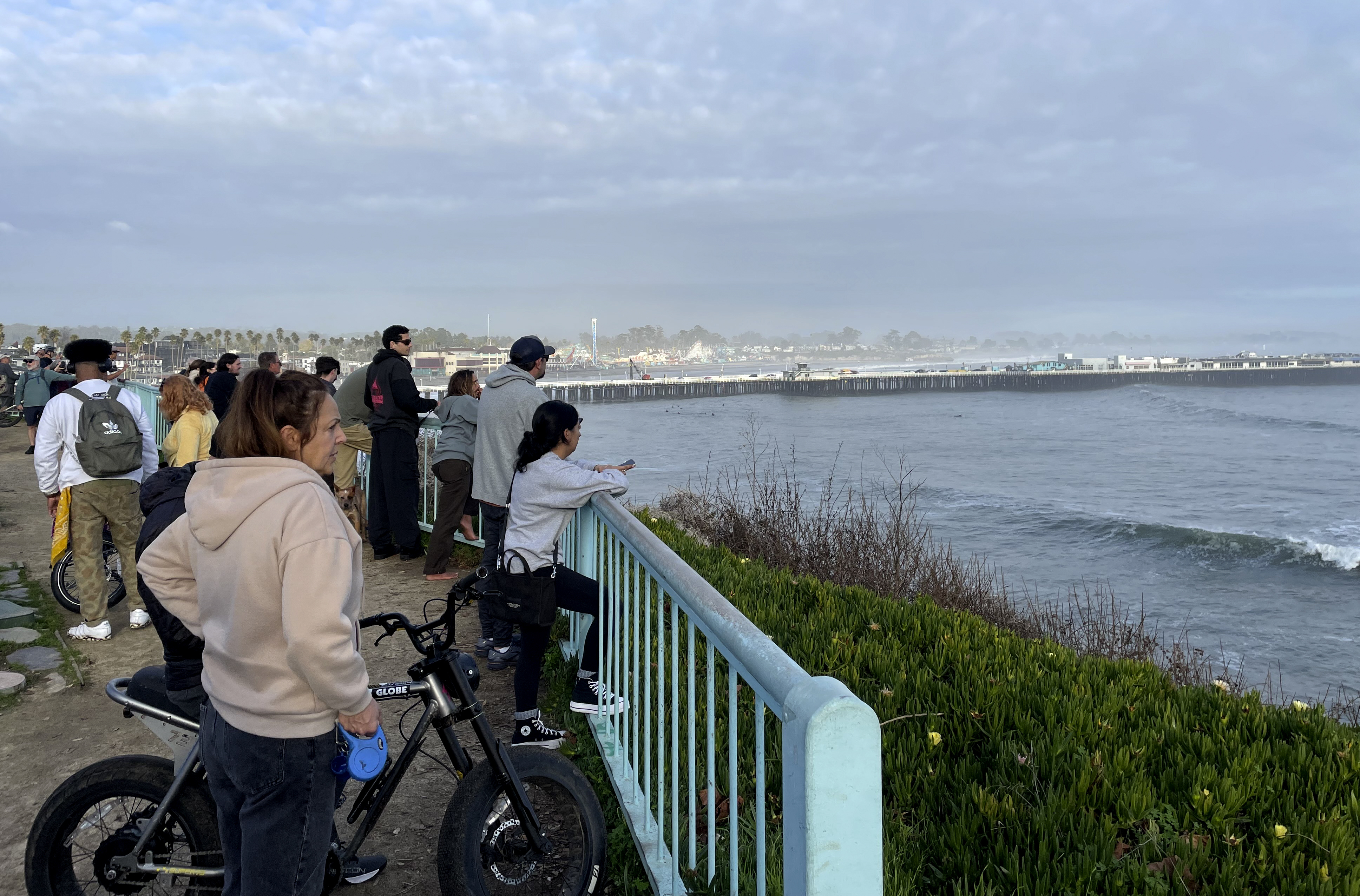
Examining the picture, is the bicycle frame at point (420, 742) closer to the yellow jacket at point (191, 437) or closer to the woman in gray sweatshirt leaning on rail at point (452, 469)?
the yellow jacket at point (191, 437)

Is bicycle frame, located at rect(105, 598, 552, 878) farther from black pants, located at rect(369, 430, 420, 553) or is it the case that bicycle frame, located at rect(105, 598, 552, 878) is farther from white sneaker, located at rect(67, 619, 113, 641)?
black pants, located at rect(369, 430, 420, 553)

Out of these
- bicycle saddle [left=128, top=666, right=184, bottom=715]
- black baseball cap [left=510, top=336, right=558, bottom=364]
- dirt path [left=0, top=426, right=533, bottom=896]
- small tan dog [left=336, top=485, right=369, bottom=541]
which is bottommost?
dirt path [left=0, top=426, right=533, bottom=896]

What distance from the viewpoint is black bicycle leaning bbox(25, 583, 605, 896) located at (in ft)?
9.24

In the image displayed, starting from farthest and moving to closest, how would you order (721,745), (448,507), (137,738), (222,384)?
(222,384) → (448,507) → (137,738) → (721,745)

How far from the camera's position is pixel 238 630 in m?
2.26

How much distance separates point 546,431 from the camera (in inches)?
175

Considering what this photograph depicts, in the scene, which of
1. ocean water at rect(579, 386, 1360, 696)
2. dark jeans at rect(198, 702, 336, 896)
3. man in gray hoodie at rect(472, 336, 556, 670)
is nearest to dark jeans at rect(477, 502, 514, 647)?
man in gray hoodie at rect(472, 336, 556, 670)

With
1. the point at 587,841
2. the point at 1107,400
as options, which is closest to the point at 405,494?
the point at 587,841

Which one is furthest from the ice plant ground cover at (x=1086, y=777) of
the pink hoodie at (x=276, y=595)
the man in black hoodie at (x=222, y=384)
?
the man in black hoodie at (x=222, y=384)

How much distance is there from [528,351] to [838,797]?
4.62 metres

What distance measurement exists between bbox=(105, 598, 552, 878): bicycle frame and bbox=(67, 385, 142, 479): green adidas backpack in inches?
153

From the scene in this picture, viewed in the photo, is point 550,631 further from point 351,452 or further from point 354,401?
point 351,452

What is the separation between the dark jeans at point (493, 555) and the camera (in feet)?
18.5

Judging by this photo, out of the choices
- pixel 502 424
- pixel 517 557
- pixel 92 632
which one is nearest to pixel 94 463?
pixel 92 632
